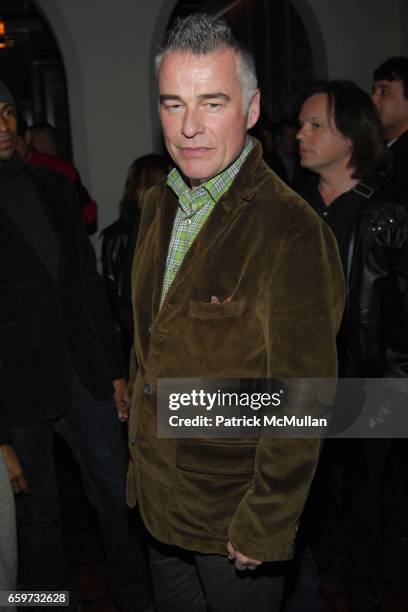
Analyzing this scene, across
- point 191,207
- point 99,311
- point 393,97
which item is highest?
point 393,97

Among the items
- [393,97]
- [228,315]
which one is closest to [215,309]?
[228,315]

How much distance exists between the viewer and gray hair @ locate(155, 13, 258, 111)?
1321 mm

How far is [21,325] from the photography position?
1973 mm

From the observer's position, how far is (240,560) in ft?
4.41

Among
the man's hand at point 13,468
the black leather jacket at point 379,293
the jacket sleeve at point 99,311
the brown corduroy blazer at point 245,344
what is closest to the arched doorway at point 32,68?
the jacket sleeve at point 99,311

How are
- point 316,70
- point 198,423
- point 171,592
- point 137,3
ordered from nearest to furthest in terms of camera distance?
1. point 198,423
2. point 171,592
3. point 137,3
4. point 316,70

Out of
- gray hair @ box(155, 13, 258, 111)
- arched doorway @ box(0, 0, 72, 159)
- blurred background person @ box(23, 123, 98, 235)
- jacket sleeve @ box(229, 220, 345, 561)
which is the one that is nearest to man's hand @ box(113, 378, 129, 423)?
jacket sleeve @ box(229, 220, 345, 561)

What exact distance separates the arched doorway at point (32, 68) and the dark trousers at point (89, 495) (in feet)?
24.8

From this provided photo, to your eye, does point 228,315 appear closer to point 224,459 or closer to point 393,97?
point 224,459

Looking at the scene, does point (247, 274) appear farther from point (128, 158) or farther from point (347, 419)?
point (128, 158)

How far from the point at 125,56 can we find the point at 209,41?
4.51 meters

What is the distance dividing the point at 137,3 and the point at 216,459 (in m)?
4.97

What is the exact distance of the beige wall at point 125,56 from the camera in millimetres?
5434

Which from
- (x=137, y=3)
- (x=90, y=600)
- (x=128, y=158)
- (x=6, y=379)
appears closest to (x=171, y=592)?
(x=6, y=379)
